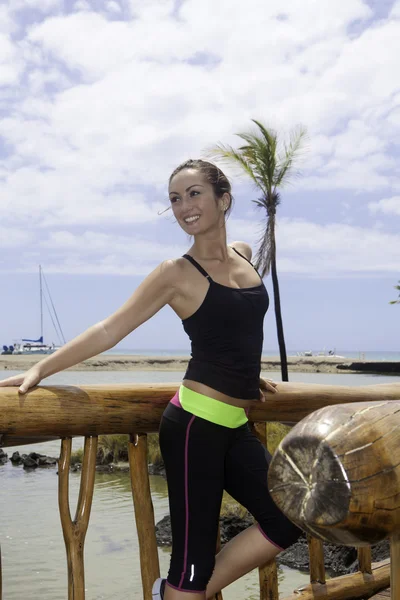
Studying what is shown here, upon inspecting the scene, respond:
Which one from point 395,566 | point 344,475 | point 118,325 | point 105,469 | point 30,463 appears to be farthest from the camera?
point 30,463

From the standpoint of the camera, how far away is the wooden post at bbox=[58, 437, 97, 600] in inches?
89.4

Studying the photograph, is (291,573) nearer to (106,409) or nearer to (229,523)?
(229,523)

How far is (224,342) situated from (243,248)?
592mm

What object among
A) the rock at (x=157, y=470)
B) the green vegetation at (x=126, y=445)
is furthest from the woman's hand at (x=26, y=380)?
the rock at (x=157, y=470)

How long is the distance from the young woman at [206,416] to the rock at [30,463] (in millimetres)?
10923

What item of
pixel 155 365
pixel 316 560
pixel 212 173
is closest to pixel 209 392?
pixel 212 173

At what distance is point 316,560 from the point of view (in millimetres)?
2898

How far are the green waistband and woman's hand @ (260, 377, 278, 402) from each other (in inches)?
19.7

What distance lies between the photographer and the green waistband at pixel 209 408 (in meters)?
2.10

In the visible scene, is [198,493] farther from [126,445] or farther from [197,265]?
[126,445]

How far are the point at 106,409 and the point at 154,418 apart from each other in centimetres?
20

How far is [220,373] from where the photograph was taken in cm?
213

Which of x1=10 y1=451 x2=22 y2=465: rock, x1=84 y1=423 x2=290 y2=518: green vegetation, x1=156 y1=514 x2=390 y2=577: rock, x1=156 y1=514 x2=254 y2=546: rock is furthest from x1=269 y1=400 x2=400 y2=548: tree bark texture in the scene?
x1=10 y1=451 x2=22 y2=465: rock

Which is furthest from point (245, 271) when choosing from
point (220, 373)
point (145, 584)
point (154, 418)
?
point (145, 584)
